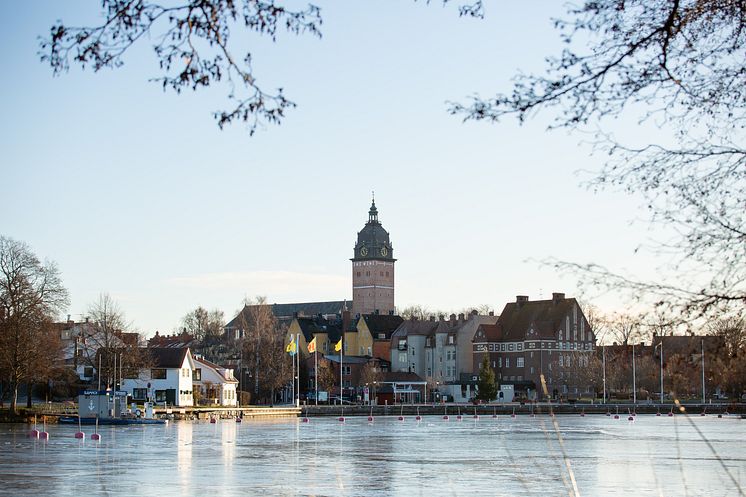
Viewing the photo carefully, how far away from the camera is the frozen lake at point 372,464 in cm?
3050

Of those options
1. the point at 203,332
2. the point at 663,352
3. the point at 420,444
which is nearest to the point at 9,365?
the point at 420,444

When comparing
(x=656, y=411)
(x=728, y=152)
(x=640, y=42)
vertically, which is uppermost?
(x=640, y=42)

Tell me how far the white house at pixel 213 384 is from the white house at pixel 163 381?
5.60 meters

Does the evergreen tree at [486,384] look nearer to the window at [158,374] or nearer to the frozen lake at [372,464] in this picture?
the window at [158,374]

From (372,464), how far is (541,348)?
104454 millimetres

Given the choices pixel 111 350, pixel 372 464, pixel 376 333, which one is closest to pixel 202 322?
pixel 376 333

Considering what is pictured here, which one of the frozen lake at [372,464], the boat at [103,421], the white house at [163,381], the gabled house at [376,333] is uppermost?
the gabled house at [376,333]

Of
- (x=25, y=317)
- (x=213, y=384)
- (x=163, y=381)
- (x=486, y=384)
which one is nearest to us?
(x=25, y=317)

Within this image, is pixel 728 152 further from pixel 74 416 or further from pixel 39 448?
pixel 74 416

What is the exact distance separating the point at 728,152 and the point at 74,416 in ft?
249

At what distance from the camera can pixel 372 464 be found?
40281mm

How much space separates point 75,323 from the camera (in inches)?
5389

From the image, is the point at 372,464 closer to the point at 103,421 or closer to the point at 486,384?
the point at 103,421

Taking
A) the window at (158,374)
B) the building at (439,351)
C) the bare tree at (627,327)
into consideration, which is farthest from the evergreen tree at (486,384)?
the bare tree at (627,327)
